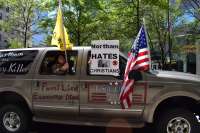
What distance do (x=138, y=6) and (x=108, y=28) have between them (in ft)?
16.1

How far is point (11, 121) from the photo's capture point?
10.5 metres

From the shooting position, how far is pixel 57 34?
1046cm

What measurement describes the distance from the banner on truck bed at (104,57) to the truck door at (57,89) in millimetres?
334

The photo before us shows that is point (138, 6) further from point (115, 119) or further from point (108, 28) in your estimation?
point (115, 119)

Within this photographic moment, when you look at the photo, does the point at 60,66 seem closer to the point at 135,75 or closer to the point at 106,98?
the point at 106,98

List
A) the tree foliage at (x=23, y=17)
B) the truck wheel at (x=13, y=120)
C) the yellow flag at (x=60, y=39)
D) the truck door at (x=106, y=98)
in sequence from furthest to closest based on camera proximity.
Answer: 1. the tree foliage at (x=23, y=17)
2. the truck wheel at (x=13, y=120)
3. the yellow flag at (x=60, y=39)
4. the truck door at (x=106, y=98)

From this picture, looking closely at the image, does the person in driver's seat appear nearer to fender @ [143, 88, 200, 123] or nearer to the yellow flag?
the yellow flag

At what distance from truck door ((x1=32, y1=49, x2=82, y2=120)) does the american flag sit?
3.30ft

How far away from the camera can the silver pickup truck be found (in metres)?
9.41

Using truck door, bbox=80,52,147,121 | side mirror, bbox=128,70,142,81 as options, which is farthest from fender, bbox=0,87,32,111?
side mirror, bbox=128,70,142,81

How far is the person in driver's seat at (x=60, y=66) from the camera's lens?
33.2ft

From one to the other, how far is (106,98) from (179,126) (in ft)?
4.90

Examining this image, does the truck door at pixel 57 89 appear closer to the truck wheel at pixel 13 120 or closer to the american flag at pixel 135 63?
the truck wheel at pixel 13 120

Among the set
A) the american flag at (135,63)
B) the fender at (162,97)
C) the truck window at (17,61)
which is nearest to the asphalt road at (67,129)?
the fender at (162,97)
